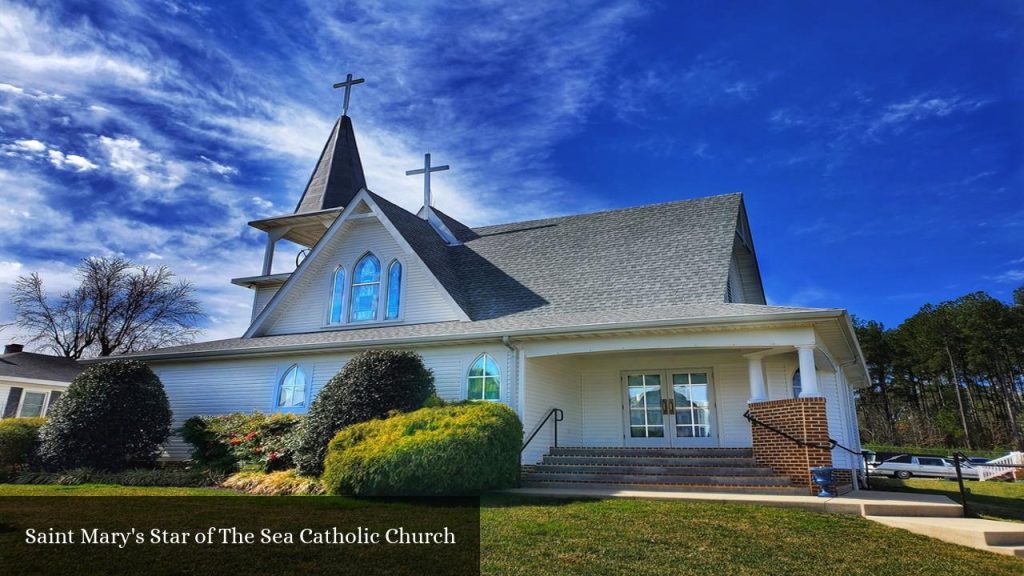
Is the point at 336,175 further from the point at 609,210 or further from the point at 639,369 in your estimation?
the point at 639,369

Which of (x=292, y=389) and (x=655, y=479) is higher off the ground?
(x=292, y=389)

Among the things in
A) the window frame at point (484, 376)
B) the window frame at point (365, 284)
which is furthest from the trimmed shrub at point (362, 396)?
the window frame at point (365, 284)

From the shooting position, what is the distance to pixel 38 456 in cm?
1429

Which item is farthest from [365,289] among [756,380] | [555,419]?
[756,380]

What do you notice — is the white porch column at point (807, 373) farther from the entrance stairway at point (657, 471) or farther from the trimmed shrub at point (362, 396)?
the trimmed shrub at point (362, 396)

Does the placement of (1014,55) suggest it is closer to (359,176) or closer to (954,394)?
(359,176)

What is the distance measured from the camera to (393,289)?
56.3ft

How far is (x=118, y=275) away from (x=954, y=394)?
62553 millimetres

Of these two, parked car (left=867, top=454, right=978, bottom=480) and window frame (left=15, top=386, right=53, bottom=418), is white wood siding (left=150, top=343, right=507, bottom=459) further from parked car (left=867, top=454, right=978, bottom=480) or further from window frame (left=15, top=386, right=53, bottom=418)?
parked car (left=867, top=454, right=978, bottom=480)

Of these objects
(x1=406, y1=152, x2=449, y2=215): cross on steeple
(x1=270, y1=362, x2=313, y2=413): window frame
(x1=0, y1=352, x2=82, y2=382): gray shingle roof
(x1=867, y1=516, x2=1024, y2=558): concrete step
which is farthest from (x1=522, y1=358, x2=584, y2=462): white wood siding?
(x1=0, y1=352, x2=82, y2=382): gray shingle roof

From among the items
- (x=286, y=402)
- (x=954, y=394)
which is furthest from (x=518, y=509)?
(x=954, y=394)

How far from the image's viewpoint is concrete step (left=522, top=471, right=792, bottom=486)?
10992 millimetres

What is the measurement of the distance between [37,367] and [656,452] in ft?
90.4

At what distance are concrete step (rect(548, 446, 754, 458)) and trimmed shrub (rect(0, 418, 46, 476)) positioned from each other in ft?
38.7
